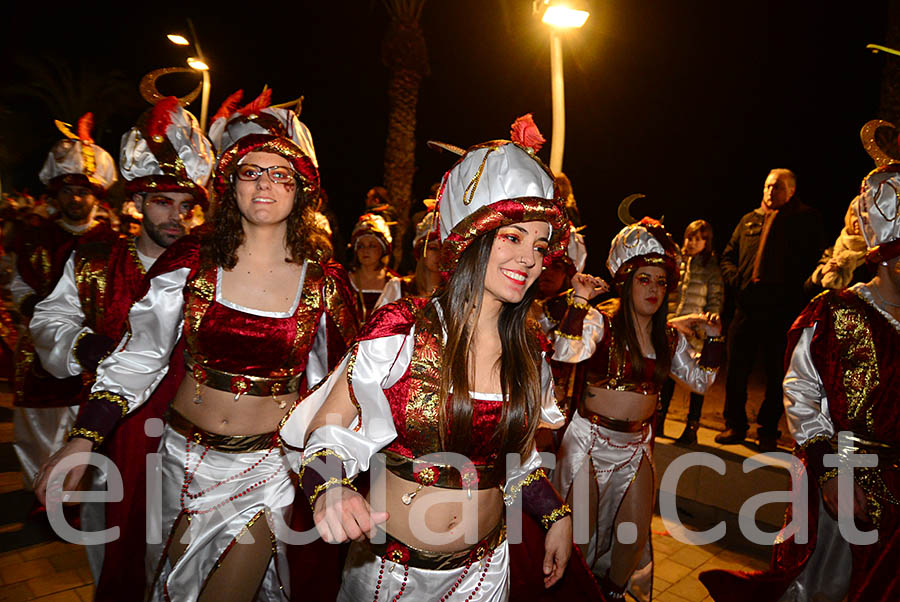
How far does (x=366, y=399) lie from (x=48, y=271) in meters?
4.10

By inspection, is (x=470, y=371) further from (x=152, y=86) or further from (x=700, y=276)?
(x=700, y=276)

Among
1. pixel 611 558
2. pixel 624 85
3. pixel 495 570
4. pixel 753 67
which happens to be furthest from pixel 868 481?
pixel 624 85

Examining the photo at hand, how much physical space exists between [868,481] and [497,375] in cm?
232

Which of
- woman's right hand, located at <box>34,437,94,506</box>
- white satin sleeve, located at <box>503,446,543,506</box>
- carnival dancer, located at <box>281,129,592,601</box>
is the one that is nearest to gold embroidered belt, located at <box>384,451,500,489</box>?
carnival dancer, located at <box>281,129,592,601</box>

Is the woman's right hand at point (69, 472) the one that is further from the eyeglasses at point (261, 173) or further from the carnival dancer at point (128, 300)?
the eyeglasses at point (261, 173)

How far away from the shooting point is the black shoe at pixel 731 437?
5.98 meters

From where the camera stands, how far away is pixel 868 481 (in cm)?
299

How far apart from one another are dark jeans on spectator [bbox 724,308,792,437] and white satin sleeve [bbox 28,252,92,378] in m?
5.96

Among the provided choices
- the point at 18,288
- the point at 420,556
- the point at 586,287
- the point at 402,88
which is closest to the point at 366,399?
the point at 420,556

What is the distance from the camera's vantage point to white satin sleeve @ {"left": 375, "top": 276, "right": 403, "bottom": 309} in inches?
246

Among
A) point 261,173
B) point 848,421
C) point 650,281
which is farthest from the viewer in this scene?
point 650,281

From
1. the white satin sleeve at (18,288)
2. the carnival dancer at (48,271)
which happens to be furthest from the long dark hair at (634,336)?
the white satin sleeve at (18,288)

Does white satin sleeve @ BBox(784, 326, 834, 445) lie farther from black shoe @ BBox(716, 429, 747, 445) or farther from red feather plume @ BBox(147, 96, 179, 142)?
red feather plume @ BBox(147, 96, 179, 142)

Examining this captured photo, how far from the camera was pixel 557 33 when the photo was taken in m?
5.85
